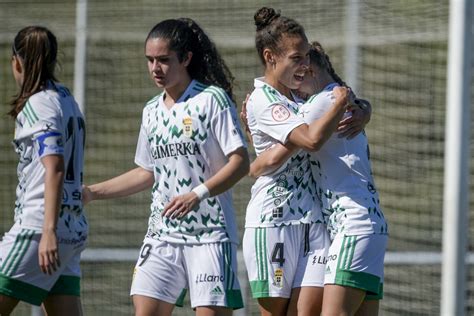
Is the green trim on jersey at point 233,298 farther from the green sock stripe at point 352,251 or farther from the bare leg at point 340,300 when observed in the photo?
the green sock stripe at point 352,251

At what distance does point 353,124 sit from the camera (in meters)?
5.99

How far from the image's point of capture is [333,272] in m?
5.90

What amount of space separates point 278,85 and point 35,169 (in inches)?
53.1

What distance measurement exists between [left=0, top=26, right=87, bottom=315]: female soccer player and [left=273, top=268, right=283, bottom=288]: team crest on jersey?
1007 millimetres

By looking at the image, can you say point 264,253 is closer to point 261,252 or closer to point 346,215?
point 261,252

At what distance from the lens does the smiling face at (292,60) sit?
6125 mm

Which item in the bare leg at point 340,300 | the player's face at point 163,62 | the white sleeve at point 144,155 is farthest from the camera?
the white sleeve at point 144,155

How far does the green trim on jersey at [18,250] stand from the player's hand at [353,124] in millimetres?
1599

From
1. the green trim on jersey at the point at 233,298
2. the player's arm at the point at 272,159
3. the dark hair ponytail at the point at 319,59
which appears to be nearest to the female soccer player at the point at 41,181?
the green trim on jersey at the point at 233,298

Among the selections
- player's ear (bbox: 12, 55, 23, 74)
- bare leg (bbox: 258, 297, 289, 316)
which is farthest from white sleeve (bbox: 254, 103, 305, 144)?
player's ear (bbox: 12, 55, 23, 74)

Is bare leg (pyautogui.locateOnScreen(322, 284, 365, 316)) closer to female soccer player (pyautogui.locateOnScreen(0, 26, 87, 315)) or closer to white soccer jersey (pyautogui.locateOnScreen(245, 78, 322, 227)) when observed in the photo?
white soccer jersey (pyautogui.locateOnScreen(245, 78, 322, 227))

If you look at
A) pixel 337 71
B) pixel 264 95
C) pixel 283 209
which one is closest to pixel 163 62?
pixel 264 95

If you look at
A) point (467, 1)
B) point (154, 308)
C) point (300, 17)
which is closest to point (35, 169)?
point (154, 308)

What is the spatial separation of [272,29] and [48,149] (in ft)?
4.44
